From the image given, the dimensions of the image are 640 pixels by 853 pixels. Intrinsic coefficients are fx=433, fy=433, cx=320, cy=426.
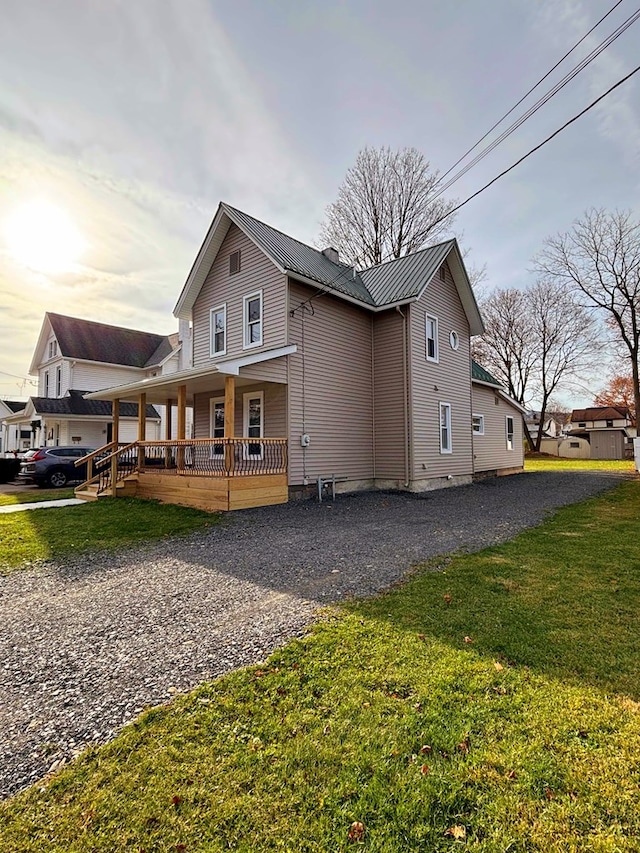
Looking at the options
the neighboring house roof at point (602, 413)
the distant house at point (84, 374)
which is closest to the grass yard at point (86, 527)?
the distant house at point (84, 374)

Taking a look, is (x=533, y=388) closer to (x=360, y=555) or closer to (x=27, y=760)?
(x=360, y=555)

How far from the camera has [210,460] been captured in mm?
11438

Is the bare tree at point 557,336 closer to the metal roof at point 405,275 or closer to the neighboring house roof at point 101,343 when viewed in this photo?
the metal roof at point 405,275

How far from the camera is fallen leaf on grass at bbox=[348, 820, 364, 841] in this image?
6.22 feet

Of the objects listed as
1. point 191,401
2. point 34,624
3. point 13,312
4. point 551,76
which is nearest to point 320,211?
point 191,401

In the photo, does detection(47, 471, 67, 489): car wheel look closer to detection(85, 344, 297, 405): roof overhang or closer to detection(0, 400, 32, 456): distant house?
detection(85, 344, 297, 405): roof overhang

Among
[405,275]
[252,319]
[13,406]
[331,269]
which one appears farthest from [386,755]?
[13,406]

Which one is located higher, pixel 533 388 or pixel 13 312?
pixel 13 312

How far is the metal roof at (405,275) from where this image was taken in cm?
1412

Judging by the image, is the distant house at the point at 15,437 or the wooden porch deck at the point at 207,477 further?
the distant house at the point at 15,437

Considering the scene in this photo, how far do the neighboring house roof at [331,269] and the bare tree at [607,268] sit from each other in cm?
1599

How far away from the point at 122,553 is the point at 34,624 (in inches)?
107

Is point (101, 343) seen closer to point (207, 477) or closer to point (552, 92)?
point (207, 477)

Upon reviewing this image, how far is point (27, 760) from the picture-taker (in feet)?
8.09
